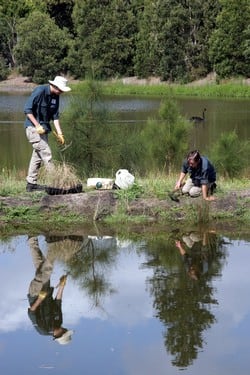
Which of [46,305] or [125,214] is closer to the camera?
[46,305]

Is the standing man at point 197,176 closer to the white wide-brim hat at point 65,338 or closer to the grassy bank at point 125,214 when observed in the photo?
the grassy bank at point 125,214

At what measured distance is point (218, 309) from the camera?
19.5 ft

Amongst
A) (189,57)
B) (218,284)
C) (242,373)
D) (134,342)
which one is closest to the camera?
(242,373)

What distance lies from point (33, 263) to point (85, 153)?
6.44 m

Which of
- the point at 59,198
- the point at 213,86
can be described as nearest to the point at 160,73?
the point at 213,86

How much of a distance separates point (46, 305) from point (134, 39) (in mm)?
54037

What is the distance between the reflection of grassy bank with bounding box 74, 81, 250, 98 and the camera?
4466 centimetres

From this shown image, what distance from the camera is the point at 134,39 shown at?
58469 mm

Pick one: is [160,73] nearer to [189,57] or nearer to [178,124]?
[189,57]

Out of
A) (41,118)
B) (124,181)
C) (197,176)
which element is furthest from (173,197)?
(41,118)

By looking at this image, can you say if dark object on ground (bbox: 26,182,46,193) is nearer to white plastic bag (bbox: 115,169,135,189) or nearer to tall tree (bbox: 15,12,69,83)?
white plastic bag (bbox: 115,169,135,189)

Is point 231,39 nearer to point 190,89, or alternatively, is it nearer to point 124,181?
point 190,89

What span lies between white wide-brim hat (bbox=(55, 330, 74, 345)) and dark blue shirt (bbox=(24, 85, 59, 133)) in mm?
4358

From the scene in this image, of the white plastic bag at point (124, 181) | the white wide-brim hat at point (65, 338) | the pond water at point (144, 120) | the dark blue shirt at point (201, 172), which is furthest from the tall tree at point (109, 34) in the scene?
the white wide-brim hat at point (65, 338)
